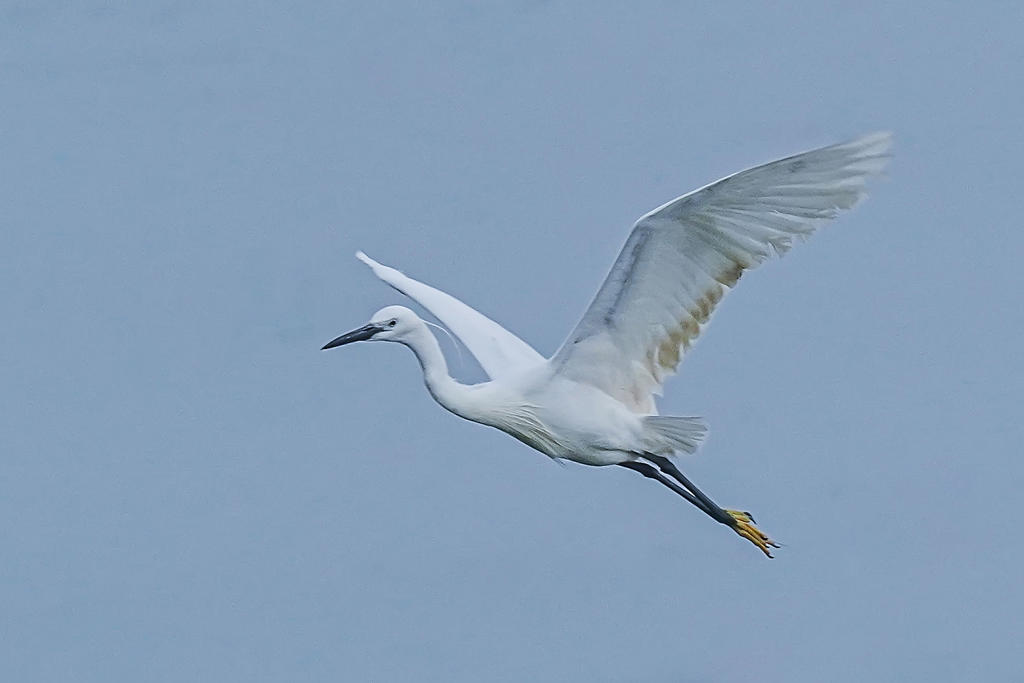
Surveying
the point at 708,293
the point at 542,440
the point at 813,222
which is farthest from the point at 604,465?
the point at 813,222

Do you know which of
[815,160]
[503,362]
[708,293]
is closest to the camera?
[815,160]

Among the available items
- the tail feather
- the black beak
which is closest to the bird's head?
the black beak

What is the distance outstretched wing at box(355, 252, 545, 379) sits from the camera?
12617 millimetres

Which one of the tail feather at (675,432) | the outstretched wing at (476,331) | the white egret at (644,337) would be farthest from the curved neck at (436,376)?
the tail feather at (675,432)

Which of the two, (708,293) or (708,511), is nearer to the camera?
(708,293)

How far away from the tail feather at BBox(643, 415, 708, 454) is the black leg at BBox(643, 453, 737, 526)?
0.22m

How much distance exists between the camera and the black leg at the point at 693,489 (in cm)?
1223

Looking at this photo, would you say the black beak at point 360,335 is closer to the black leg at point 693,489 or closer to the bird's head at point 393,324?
the bird's head at point 393,324

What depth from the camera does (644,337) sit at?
11.7 metres

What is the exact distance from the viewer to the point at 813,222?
1067 cm

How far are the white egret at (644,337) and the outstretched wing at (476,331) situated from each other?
15mm

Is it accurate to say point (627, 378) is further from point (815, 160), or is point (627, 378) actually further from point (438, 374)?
point (815, 160)

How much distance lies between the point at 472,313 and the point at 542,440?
1410 mm

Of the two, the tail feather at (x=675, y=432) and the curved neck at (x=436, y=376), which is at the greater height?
the tail feather at (x=675, y=432)
